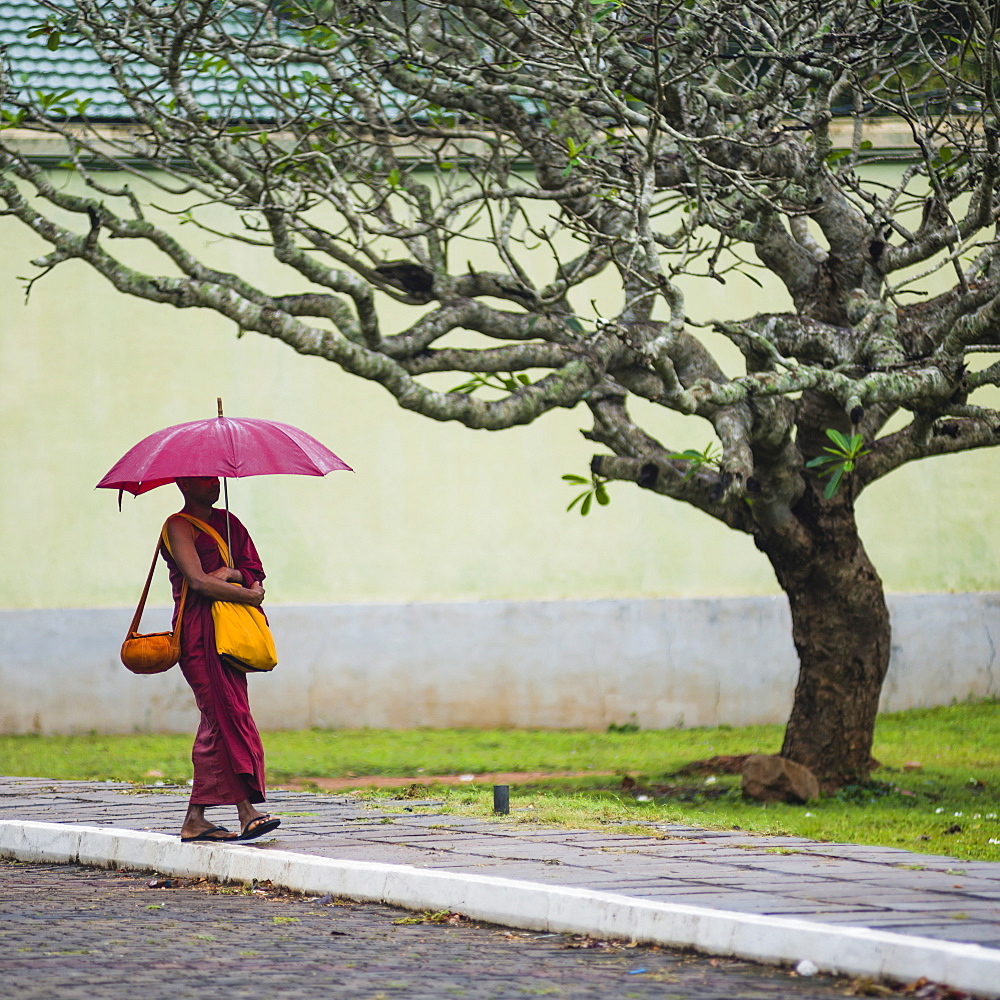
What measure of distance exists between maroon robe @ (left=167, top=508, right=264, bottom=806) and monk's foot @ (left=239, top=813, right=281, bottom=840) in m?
0.09

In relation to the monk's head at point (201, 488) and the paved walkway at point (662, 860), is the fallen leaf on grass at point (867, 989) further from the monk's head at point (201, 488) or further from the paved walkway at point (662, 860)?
the monk's head at point (201, 488)

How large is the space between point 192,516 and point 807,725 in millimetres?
4361

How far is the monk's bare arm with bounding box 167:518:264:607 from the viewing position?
636 cm

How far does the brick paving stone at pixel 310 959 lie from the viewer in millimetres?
4172

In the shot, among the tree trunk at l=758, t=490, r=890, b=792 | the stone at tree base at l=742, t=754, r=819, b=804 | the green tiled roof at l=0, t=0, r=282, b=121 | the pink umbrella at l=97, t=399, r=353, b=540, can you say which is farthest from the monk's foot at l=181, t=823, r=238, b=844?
the green tiled roof at l=0, t=0, r=282, b=121

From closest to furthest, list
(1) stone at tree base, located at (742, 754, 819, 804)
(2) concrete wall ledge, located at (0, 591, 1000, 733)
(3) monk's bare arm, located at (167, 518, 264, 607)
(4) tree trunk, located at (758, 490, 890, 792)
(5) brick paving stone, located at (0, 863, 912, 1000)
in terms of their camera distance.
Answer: (5) brick paving stone, located at (0, 863, 912, 1000)
(3) monk's bare arm, located at (167, 518, 264, 607)
(1) stone at tree base, located at (742, 754, 819, 804)
(4) tree trunk, located at (758, 490, 890, 792)
(2) concrete wall ledge, located at (0, 591, 1000, 733)

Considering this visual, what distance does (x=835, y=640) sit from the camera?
9047 millimetres

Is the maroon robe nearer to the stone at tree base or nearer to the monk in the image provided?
the monk

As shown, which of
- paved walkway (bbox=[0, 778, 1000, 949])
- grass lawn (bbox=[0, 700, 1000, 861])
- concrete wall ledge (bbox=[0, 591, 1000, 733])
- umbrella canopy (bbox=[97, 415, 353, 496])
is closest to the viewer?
paved walkway (bbox=[0, 778, 1000, 949])

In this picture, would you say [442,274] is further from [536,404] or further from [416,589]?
[416,589]

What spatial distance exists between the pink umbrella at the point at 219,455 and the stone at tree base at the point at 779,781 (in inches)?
135

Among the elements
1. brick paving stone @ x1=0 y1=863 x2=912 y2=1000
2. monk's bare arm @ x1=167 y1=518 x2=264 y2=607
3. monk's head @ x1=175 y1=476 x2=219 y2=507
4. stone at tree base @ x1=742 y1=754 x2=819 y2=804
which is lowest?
brick paving stone @ x1=0 y1=863 x2=912 y2=1000

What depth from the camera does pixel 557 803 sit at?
309 inches

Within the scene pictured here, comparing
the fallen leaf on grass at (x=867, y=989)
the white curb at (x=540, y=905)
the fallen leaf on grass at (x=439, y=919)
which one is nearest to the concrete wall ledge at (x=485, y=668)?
the white curb at (x=540, y=905)
